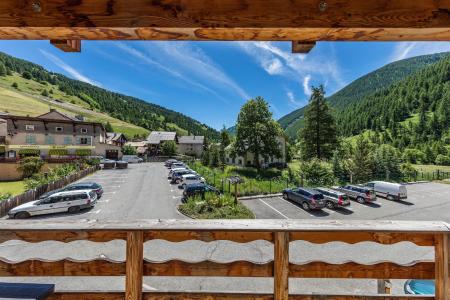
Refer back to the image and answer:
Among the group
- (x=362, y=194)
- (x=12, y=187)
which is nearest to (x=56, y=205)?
(x=12, y=187)

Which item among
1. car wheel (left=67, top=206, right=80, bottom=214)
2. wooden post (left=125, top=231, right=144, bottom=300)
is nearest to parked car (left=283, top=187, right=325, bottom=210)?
car wheel (left=67, top=206, right=80, bottom=214)

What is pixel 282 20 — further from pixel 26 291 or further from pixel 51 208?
pixel 51 208

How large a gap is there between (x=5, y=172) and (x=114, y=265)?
38698 mm

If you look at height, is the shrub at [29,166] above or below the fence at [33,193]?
above

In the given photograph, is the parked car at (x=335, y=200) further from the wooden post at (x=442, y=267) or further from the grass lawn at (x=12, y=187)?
the grass lawn at (x=12, y=187)

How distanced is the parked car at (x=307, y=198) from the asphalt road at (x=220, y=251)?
64 centimetres

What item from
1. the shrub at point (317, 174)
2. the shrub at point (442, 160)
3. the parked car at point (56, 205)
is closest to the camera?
the parked car at point (56, 205)

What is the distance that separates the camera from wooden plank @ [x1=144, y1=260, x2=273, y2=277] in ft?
7.54

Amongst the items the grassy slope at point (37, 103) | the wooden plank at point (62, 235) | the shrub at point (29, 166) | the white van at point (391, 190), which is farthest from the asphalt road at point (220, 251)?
the grassy slope at point (37, 103)

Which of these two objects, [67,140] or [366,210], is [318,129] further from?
[67,140]

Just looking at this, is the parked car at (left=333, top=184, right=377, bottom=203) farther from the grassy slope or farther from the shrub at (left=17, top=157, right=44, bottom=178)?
the grassy slope

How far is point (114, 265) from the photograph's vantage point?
2.33m

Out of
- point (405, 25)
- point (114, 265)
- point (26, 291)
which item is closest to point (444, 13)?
point (405, 25)

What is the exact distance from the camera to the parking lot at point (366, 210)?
18.1m
